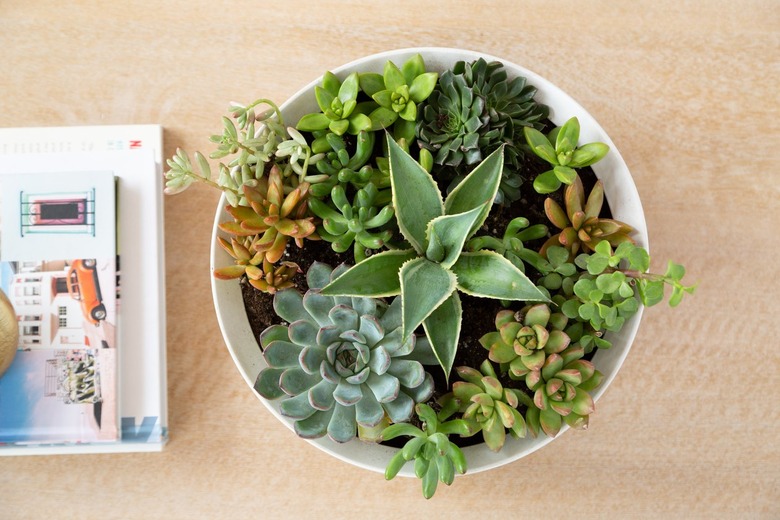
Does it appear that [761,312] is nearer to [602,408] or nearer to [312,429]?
[602,408]

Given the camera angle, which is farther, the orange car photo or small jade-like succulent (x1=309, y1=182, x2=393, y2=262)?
the orange car photo

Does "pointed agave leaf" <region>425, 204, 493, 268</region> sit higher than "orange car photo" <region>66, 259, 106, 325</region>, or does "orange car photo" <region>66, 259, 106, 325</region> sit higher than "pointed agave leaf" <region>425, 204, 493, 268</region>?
"pointed agave leaf" <region>425, 204, 493, 268</region>

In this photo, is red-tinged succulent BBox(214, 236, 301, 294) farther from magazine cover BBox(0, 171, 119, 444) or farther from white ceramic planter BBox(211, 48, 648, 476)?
magazine cover BBox(0, 171, 119, 444)

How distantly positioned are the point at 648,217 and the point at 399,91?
0.41 m

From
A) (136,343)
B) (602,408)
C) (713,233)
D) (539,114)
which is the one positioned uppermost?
(539,114)

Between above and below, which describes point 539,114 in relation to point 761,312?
above

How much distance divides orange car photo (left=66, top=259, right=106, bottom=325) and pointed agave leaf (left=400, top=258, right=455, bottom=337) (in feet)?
1.59

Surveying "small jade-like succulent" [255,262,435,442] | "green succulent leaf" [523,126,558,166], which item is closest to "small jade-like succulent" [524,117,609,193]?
"green succulent leaf" [523,126,558,166]

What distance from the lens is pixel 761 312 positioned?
2.90ft

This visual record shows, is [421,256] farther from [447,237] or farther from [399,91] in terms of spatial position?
[399,91]

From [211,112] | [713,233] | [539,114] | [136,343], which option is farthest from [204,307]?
[713,233]

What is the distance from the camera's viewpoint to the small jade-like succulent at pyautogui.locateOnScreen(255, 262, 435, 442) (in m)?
0.62

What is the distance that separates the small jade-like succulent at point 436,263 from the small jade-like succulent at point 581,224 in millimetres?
101

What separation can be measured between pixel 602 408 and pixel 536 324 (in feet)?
1.04
